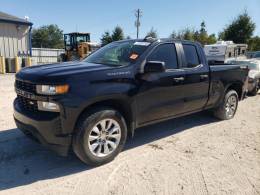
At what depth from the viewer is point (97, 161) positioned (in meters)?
3.66

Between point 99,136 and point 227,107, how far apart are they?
3907 millimetres

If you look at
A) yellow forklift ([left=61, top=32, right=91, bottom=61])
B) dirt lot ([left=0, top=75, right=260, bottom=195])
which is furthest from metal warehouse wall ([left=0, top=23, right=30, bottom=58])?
dirt lot ([left=0, top=75, right=260, bottom=195])

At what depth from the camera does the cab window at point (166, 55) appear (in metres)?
4.33

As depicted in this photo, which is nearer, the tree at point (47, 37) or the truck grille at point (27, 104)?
the truck grille at point (27, 104)

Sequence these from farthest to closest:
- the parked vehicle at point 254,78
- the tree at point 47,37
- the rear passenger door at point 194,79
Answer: the tree at point 47,37, the parked vehicle at point 254,78, the rear passenger door at point 194,79

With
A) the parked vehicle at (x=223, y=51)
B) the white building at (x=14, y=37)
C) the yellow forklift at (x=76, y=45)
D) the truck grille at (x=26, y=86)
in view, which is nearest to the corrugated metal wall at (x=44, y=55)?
the yellow forklift at (x=76, y=45)

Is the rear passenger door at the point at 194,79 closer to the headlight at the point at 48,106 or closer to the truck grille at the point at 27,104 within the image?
the headlight at the point at 48,106

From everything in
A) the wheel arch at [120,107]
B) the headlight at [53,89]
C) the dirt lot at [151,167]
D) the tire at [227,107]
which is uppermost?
the headlight at [53,89]

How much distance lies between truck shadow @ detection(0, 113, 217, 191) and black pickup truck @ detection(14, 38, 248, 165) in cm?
37

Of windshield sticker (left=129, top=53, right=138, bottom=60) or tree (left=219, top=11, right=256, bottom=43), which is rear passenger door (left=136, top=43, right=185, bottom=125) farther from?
tree (left=219, top=11, right=256, bottom=43)

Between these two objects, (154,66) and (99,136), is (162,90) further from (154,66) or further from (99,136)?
(99,136)

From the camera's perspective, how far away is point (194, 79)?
4941 millimetres

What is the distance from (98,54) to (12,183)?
8.80ft

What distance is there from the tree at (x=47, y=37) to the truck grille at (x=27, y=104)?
85.8 metres
